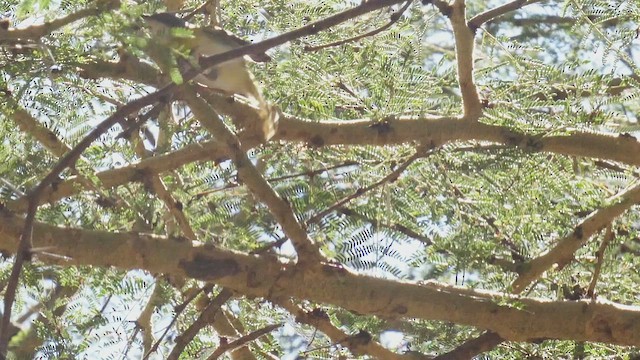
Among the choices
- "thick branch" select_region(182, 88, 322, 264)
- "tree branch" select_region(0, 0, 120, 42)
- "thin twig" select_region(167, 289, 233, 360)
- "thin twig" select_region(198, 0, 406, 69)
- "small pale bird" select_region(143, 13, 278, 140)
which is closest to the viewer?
"thin twig" select_region(198, 0, 406, 69)

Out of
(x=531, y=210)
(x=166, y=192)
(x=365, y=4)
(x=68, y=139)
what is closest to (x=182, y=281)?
(x=166, y=192)

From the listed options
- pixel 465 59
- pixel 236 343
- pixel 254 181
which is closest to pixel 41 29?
pixel 254 181

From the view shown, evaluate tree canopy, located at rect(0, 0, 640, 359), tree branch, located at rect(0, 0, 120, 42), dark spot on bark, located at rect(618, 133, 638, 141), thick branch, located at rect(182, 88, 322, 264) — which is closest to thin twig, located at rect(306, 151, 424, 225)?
tree canopy, located at rect(0, 0, 640, 359)

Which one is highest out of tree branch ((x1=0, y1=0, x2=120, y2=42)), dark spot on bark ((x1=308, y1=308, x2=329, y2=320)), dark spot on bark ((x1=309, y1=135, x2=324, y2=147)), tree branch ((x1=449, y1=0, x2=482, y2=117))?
tree branch ((x1=449, y1=0, x2=482, y2=117))

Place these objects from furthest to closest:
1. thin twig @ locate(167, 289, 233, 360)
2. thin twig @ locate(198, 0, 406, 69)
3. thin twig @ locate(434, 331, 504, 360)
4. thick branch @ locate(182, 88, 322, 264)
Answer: thin twig @ locate(434, 331, 504, 360)
thin twig @ locate(167, 289, 233, 360)
thick branch @ locate(182, 88, 322, 264)
thin twig @ locate(198, 0, 406, 69)

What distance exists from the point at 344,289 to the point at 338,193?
56cm

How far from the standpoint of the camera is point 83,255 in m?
2.31

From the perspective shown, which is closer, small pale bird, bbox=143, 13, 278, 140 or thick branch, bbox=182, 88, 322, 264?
thick branch, bbox=182, 88, 322, 264

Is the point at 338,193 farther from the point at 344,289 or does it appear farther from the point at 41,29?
the point at 41,29

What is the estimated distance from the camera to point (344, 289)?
2465 mm

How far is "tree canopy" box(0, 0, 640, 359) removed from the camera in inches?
96.3

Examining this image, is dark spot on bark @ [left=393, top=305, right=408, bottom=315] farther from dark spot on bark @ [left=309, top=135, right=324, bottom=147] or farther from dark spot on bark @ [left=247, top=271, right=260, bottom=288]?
dark spot on bark @ [left=309, top=135, right=324, bottom=147]

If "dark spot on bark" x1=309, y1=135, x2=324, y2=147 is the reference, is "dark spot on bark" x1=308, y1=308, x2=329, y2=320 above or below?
below

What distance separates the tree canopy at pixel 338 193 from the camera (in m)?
2.45
